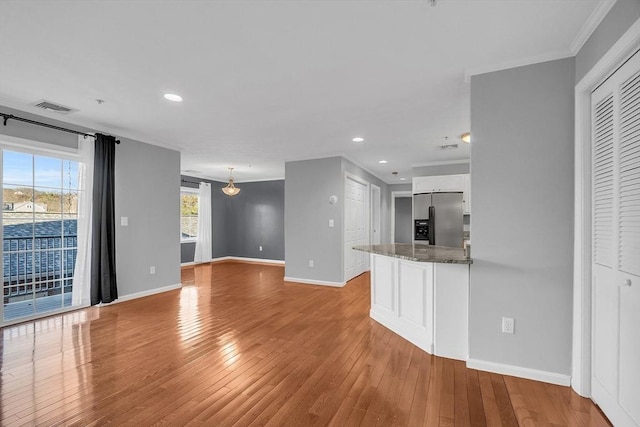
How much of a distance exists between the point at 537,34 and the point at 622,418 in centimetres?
246

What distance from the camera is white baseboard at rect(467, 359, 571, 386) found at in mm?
2232

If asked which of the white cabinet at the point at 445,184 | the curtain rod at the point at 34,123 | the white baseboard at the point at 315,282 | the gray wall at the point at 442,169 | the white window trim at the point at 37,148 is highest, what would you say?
the curtain rod at the point at 34,123

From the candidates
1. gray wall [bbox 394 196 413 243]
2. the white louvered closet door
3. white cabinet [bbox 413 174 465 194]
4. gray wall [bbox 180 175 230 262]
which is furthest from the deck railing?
gray wall [bbox 394 196 413 243]

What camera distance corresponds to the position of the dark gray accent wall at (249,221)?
8.84m

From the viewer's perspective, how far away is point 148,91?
3.01 m

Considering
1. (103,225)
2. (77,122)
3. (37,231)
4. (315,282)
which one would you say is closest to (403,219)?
(315,282)

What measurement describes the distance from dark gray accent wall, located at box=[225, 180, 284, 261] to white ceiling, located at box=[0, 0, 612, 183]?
482 centimetres

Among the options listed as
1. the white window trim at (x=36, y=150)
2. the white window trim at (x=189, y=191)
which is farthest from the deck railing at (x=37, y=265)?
the white window trim at (x=189, y=191)

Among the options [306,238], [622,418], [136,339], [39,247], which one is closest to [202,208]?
[306,238]

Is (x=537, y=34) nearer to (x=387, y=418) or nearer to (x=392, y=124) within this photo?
(x=392, y=124)

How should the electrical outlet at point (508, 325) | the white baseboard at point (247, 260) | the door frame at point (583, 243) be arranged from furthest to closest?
the white baseboard at point (247, 260)
the electrical outlet at point (508, 325)
the door frame at point (583, 243)

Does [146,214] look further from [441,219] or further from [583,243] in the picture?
[441,219]

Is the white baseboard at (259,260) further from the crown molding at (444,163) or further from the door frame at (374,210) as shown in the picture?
the crown molding at (444,163)

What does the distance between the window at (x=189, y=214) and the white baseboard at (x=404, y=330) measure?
6345mm
